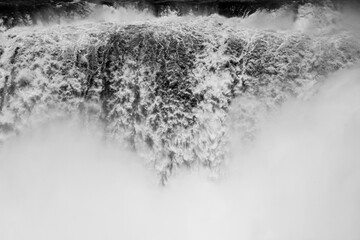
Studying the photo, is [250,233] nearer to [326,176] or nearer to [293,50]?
[326,176]

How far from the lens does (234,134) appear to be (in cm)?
526

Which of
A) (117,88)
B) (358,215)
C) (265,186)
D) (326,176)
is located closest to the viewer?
(358,215)

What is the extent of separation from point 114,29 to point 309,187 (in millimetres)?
2838

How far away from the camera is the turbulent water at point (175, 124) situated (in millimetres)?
5074

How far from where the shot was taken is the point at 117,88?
5.47 metres

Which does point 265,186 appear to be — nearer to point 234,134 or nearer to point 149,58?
point 234,134

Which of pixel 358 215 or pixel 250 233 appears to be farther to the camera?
pixel 250 233

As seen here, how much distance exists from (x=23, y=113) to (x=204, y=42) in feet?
7.35

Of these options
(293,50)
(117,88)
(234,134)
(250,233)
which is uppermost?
(293,50)

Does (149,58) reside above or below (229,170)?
above

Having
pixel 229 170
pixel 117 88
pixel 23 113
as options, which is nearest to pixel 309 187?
pixel 229 170

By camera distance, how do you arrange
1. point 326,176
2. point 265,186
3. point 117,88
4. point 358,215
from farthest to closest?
1. point 117,88
2. point 265,186
3. point 326,176
4. point 358,215

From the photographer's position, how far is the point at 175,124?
210 inches

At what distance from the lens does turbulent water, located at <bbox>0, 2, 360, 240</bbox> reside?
507 centimetres
